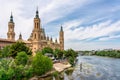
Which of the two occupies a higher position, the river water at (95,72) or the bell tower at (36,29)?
the bell tower at (36,29)

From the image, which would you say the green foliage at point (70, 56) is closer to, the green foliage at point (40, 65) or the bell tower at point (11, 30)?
the bell tower at point (11, 30)

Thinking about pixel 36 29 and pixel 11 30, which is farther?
pixel 11 30

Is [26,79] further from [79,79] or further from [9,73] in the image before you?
[79,79]

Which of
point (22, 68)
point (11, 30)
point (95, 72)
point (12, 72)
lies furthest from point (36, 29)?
point (12, 72)

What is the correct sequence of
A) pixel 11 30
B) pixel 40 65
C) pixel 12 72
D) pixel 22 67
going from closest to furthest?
pixel 12 72, pixel 22 67, pixel 40 65, pixel 11 30

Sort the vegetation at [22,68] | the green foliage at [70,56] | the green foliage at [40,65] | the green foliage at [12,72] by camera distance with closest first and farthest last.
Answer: the green foliage at [12,72]
the vegetation at [22,68]
the green foliage at [40,65]
the green foliage at [70,56]

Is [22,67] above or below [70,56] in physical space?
below

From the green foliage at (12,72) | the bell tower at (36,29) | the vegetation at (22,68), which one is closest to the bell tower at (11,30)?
the bell tower at (36,29)

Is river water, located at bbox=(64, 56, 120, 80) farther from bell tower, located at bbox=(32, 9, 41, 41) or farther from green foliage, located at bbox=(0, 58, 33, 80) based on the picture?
bell tower, located at bbox=(32, 9, 41, 41)

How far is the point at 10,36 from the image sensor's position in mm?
102438

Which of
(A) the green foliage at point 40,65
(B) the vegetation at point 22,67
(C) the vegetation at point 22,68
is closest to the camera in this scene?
(C) the vegetation at point 22,68

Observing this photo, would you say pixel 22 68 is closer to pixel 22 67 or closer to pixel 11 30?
pixel 22 67

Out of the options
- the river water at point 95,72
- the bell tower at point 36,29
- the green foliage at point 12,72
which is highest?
the bell tower at point 36,29

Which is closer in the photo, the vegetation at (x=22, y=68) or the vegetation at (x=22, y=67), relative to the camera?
the vegetation at (x=22, y=68)
